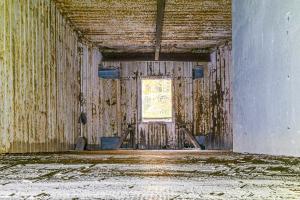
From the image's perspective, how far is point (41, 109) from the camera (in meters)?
8.49

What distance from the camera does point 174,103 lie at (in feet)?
48.7

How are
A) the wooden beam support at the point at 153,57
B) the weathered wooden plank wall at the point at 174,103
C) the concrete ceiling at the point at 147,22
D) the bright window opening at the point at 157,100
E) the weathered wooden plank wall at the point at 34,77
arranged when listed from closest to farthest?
the weathered wooden plank wall at the point at 34,77, the concrete ceiling at the point at 147,22, the weathered wooden plank wall at the point at 174,103, the wooden beam support at the point at 153,57, the bright window opening at the point at 157,100

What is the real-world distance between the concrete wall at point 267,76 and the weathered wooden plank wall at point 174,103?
692 centimetres

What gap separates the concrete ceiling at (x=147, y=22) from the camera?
9.55 meters

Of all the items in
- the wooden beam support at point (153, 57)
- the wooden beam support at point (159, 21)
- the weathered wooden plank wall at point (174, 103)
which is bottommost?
Result: the weathered wooden plank wall at point (174, 103)

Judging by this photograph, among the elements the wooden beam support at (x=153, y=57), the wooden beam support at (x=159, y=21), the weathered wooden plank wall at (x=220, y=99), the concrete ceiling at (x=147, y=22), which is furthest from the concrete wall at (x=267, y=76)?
the wooden beam support at (x=153, y=57)

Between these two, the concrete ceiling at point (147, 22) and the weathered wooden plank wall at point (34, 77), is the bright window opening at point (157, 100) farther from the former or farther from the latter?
the weathered wooden plank wall at point (34, 77)

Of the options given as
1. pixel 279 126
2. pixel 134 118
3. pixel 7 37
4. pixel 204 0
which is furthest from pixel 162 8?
pixel 134 118

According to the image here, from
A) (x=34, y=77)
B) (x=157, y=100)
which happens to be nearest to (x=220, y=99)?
(x=157, y=100)

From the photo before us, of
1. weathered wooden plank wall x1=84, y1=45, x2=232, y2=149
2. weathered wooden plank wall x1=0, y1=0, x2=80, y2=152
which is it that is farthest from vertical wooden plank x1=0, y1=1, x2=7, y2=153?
weathered wooden plank wall x1=84, y1=45, x2=232, y2=149

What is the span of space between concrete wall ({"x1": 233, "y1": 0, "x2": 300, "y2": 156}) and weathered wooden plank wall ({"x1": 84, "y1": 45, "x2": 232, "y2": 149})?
22.7 feet

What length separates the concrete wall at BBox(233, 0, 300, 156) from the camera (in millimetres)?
4441

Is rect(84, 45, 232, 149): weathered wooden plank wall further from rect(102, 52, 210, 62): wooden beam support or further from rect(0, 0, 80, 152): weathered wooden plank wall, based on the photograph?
rect(0, 0, 80, 152): weathered wooden plank wall

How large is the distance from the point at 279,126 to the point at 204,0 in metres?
5.08
